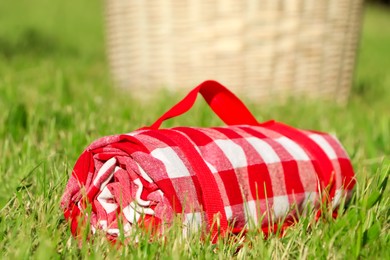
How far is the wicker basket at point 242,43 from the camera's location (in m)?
2.87

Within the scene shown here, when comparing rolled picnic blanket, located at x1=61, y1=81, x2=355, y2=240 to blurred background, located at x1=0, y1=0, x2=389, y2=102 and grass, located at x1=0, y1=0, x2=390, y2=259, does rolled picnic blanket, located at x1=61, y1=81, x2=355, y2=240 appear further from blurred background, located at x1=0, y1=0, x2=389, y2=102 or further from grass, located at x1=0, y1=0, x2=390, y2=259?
blurred background, located at x1=0, y1=0, x2=389, y2=102

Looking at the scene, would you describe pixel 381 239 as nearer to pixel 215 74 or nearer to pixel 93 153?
pixel 93 153

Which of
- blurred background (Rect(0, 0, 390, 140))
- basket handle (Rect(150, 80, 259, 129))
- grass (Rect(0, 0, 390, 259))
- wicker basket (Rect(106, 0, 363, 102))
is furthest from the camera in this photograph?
wicker basket (Rect(106, 0, 363, 102))

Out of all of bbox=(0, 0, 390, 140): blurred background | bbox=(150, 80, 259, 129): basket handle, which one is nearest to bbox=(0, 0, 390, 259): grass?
bbox=(0, 0, 390, 140): blurred background

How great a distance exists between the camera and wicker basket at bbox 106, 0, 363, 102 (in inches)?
113

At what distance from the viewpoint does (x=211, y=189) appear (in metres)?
1.24

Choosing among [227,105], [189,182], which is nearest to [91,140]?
[227,105]

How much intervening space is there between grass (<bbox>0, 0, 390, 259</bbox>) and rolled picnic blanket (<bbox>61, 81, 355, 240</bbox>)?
5cm

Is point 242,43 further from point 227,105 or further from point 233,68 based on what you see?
point 227,105

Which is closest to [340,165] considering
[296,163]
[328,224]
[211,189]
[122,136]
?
[296,163]

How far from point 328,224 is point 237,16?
67.0 inches

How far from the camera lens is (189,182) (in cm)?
123

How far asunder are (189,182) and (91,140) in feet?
1.88

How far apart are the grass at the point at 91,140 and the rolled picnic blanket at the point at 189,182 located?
48mm
